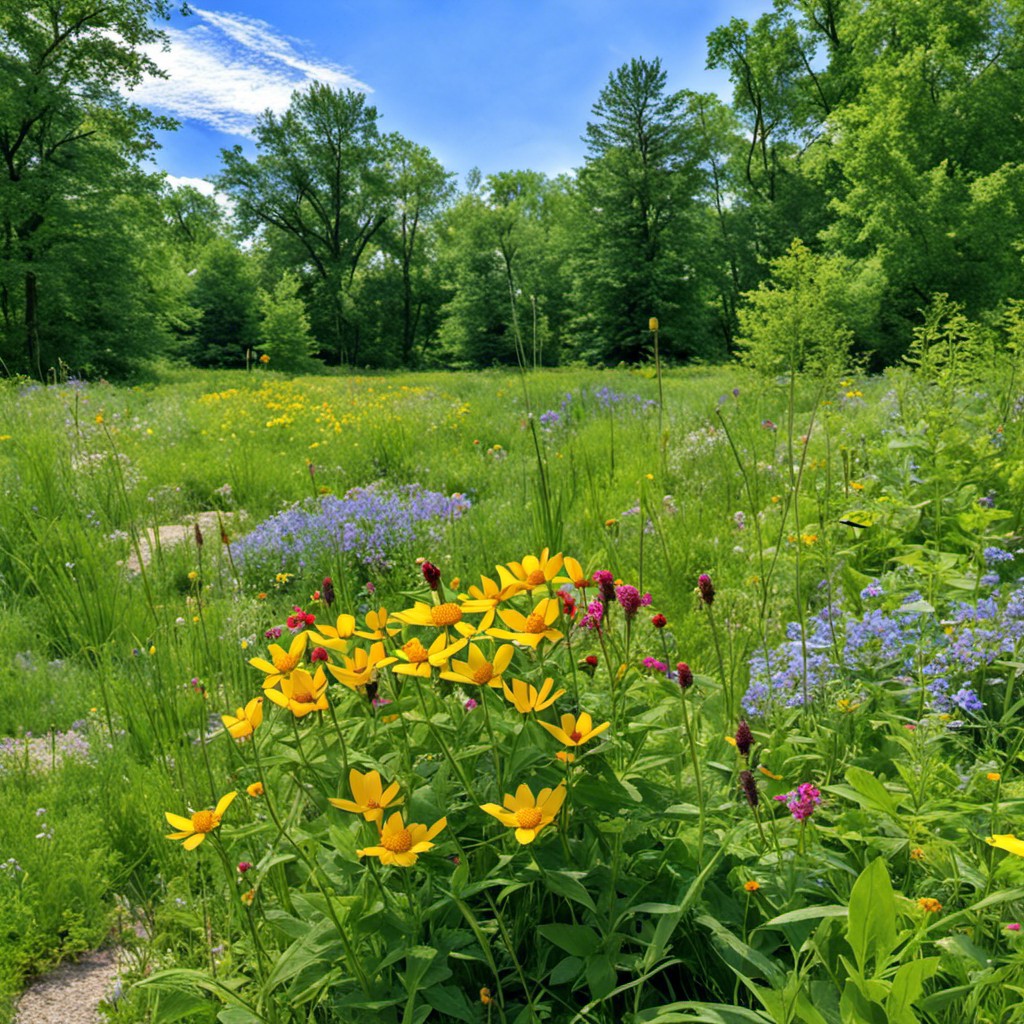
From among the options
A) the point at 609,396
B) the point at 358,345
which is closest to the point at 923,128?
the point at 609,396

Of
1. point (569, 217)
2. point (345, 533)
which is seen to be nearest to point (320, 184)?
point (569, 217)

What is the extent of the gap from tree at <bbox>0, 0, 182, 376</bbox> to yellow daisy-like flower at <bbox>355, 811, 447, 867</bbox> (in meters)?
22.4

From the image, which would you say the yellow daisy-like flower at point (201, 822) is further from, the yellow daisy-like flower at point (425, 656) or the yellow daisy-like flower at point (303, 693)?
the yellow daisy-like flower at point (425, 656)

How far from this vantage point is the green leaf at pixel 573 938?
100 centimetres

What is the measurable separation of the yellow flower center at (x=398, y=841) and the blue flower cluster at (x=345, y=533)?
8.21 ft

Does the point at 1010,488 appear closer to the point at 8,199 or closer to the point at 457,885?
the point at 457,885

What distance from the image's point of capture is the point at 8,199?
60.8 ft

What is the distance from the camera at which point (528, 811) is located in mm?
890

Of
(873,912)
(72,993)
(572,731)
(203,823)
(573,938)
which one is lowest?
(72,993)

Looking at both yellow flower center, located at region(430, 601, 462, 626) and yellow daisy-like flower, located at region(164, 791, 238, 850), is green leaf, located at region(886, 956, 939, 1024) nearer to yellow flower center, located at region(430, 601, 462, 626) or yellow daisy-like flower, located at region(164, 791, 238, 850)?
yellow flower center, located at region(430, 601, 462, 626)

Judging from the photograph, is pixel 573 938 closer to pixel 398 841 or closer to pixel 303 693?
pixel 398 841

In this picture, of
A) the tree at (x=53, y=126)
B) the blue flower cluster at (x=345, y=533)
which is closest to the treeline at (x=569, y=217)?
the tree at (x=53, y=126)

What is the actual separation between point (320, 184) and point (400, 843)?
4228 cm

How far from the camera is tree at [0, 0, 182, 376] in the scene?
63.0ft
